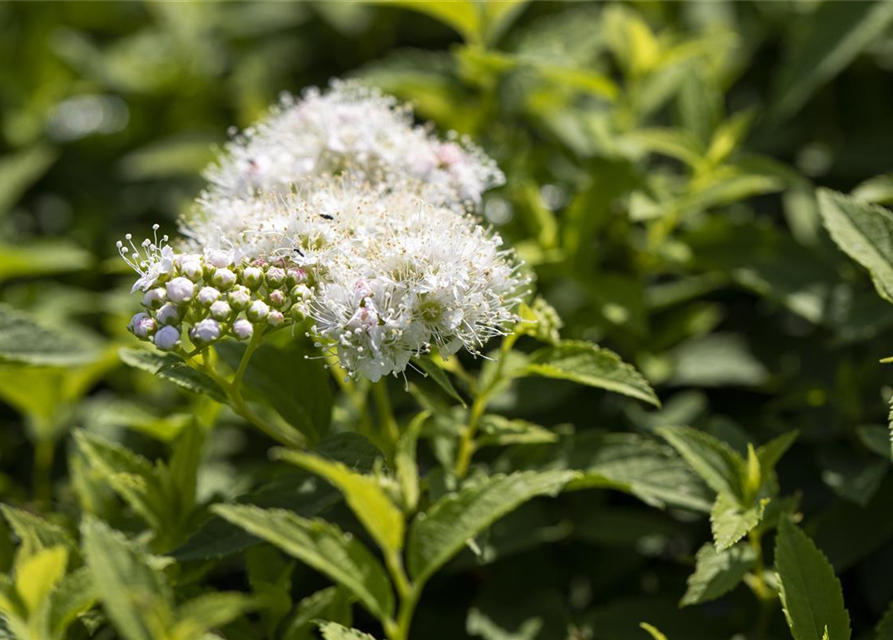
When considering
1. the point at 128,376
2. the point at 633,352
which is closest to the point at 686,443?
the point at 633,352

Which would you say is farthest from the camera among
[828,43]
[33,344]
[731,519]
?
[828,43]

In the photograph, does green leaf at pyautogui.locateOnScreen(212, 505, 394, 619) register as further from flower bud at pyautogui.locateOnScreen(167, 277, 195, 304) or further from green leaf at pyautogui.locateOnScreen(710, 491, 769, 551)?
green leaf at pyautogui.locateOnScreen(710, 491, 769, 551)

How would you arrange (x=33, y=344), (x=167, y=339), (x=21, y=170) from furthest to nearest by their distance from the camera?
(x=21, y=170)
(x=33, y=344)
(x=167, y=339)

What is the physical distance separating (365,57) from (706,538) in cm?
220

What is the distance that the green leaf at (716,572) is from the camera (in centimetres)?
164

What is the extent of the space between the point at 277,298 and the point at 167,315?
0.62ft

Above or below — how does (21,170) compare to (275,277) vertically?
above

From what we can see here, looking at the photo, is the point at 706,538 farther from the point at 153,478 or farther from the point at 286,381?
the point at 153,478

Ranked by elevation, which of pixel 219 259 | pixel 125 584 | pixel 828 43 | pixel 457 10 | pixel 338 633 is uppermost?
pixel 457 10

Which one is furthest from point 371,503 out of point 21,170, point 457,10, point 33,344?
point 21,170

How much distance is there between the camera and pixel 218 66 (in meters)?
3.44

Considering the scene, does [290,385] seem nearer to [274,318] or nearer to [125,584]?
[274,318]

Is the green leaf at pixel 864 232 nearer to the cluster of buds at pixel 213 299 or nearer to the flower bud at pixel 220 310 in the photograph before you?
the cluster of buds at pixel 213 299

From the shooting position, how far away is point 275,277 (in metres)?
1.60
